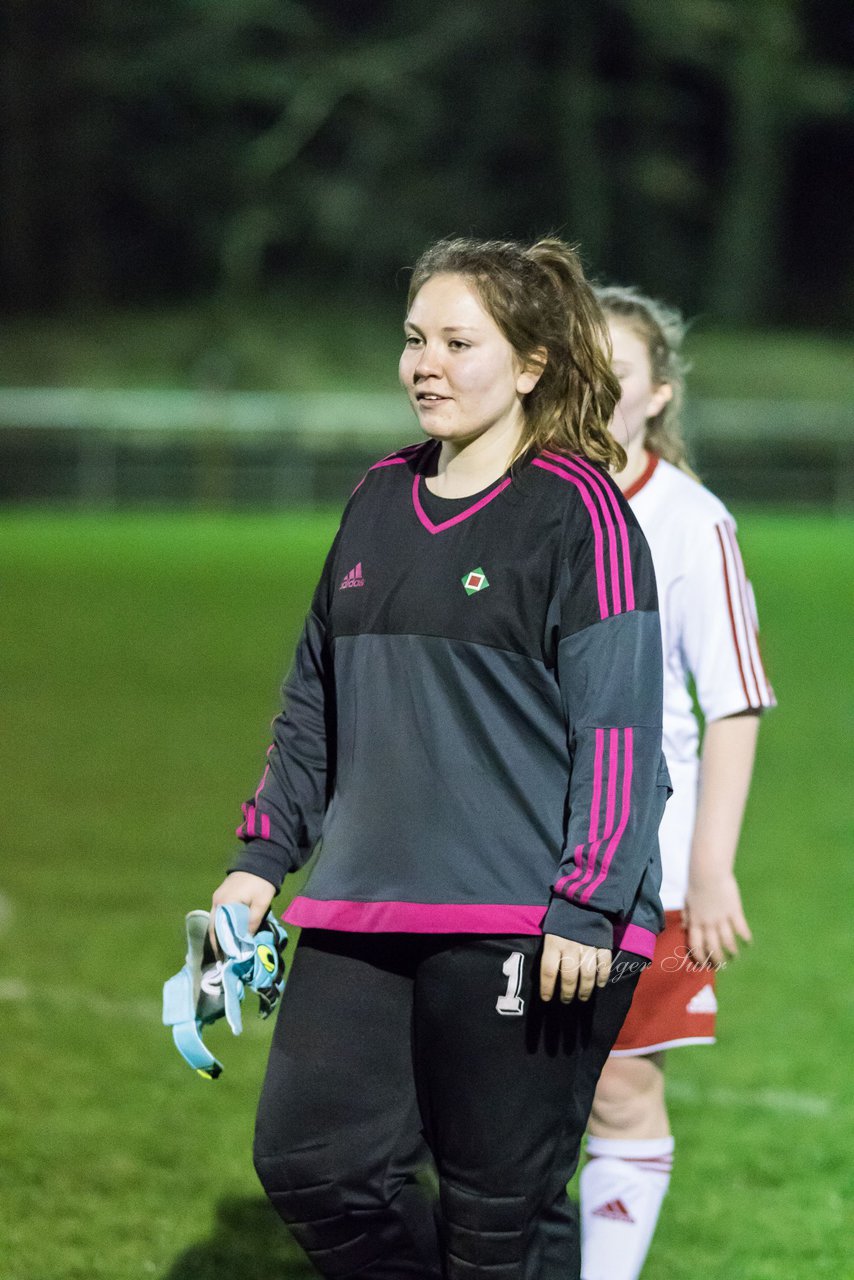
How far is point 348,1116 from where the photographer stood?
296 centimetres

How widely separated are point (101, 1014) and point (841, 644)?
11.1 m

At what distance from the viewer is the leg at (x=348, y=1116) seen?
116 inches

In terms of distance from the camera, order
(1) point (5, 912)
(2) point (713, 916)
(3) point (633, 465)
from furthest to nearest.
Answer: (1) point (5, 912), (3) point (633, 465), (2) point (713, 916)

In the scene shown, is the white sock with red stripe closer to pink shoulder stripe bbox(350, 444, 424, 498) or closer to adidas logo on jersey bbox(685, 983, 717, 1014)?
adidas logo on jersey bbox(685, 983, 717, 1014)

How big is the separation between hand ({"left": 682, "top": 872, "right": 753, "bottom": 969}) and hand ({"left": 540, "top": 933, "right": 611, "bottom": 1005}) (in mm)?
863

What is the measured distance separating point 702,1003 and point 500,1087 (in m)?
0.93

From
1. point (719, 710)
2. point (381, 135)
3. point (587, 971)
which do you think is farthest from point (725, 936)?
point (381, 135)

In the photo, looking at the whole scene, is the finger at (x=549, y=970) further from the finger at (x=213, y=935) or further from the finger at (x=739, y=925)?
the finger at (x=739, y=925)

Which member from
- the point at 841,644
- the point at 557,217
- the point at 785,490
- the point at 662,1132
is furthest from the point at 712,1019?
the point at 557,217

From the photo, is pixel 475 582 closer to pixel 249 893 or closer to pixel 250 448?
pixel 249 893

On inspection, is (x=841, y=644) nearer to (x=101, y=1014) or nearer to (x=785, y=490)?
(x=101, y=1014)

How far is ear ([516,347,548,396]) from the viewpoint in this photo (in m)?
3.05

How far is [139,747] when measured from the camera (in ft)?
36.8

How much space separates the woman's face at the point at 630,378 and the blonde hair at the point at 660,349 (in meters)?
0.02
